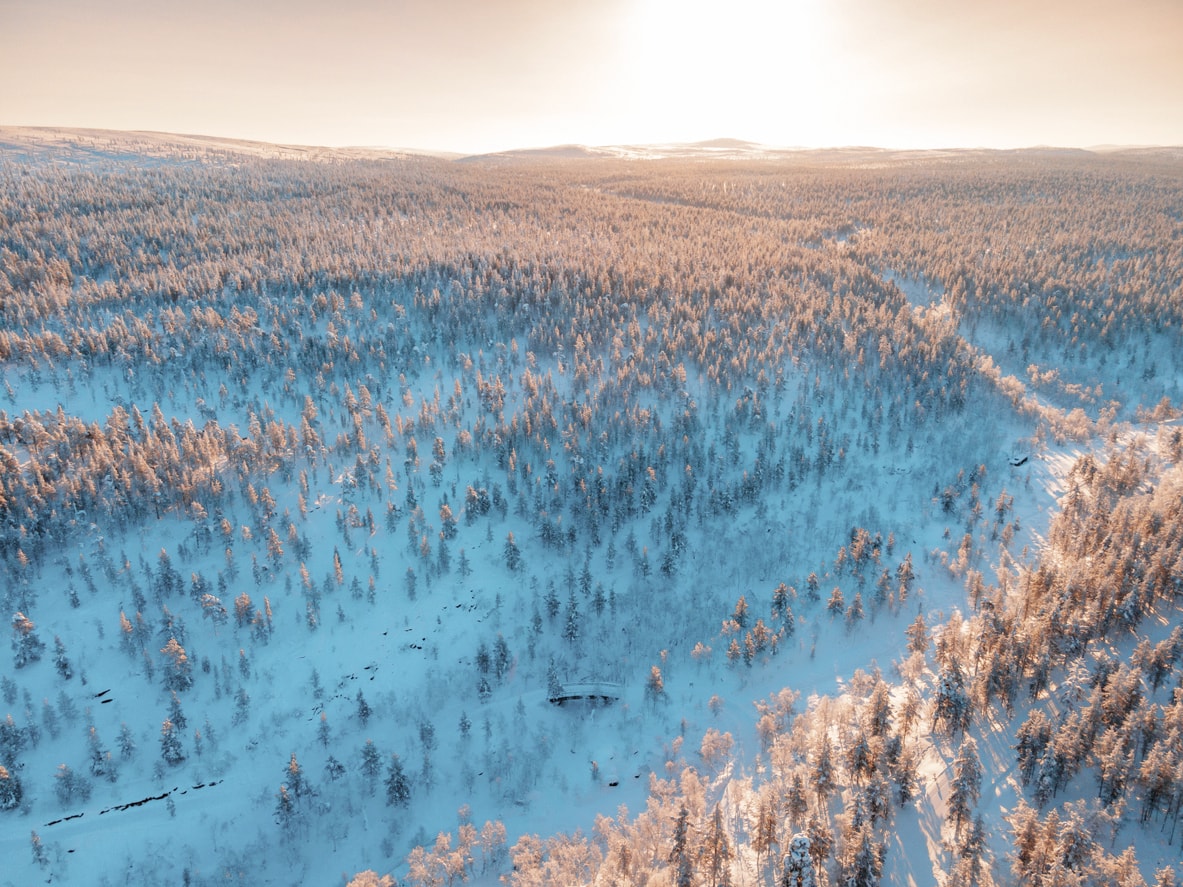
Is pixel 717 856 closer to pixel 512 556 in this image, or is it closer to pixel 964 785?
pixel 964 785

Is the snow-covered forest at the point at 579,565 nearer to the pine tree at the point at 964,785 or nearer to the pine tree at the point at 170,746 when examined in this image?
the pine tree at the point at 964,785

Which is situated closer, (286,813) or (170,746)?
(286,813)

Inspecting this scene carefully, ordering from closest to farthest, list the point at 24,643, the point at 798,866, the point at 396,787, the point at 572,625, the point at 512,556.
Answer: the point at 798,866
the point at 396,787
the point at 24,643
the point at 572,625
the point at 512,556

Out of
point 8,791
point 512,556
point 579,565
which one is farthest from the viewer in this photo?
point 579,565

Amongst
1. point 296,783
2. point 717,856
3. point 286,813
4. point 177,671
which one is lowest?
point 286,813

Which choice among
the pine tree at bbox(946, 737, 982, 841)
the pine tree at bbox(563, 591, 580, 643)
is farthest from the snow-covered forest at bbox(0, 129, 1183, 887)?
the pine tree at bbox(563, 591, 580, 643)

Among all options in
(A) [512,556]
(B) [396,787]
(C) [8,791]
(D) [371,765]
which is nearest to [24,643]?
(C) [8,791]

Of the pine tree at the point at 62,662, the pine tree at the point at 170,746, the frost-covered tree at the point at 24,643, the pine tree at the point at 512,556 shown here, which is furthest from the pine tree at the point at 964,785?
the frost-covered tree at the point at 24,643

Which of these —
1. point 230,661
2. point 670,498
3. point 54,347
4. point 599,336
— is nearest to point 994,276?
point 599,336

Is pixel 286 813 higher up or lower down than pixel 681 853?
lower down
